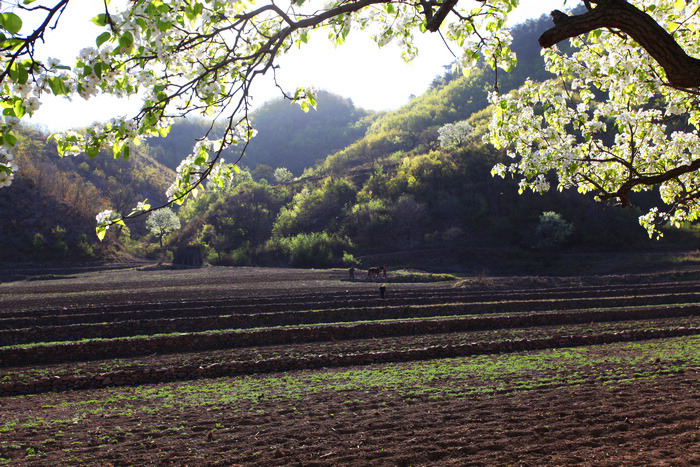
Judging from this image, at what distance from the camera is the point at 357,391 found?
323 inches

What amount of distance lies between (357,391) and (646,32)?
265 inches

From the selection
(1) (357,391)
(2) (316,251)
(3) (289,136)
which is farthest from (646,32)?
(3) (289,136)

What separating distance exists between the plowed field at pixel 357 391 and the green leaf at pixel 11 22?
4.66 metres

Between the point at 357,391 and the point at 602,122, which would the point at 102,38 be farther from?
the point at 602,122

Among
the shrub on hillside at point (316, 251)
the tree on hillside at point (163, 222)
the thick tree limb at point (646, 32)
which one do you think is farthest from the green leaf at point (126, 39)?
the tree on hillside at point (163, 222)

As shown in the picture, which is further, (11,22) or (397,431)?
(397,431)

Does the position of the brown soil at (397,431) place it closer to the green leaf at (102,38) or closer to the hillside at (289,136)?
the green leaf at (102,38)

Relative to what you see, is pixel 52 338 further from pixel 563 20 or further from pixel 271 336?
pixel 563 20

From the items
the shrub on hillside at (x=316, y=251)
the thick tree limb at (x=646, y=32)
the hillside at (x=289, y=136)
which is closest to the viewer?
the thick tree limb at (x=646, y=32)

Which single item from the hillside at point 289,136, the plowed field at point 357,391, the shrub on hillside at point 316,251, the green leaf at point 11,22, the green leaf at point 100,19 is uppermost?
the hillside at point 289,136

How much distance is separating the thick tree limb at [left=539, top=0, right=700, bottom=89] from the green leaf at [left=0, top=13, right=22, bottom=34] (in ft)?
12.1

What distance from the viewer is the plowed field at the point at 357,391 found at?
5469 millimetres

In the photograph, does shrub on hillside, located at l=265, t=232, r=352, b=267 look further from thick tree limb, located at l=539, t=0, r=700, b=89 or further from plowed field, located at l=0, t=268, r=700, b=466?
thick tree limb, located at l=539, t=0, r=700, b=89

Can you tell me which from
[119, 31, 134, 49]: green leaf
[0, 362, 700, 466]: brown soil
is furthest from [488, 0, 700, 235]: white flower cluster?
[119, 31, 134, 49]: green leaf
